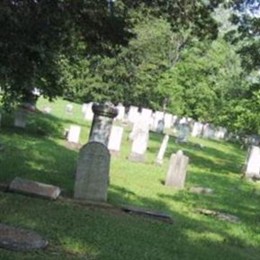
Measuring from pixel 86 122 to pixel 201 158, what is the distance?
9.65 m

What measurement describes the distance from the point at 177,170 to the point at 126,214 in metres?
5.81

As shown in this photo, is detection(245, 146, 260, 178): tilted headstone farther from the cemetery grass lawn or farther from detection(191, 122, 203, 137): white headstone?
detection(191, 122, 203, 137): white headstone

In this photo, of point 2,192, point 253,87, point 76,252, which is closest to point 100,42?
point 2,192

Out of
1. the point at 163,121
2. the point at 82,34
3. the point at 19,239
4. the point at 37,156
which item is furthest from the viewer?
the point at 163,121

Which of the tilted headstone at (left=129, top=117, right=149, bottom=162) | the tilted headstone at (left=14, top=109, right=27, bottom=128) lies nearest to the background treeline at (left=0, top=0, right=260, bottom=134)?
the tilted headstone at (left=129, top=117, right=149, bottom=162)

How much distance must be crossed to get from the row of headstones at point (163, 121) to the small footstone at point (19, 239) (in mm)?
31630

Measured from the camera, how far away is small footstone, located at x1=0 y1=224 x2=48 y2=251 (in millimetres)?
8711

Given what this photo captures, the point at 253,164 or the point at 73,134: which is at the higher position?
the point at 253,164

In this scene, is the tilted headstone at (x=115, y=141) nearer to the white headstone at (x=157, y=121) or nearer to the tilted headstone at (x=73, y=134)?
the tilted headstone at (x=73, y=134)

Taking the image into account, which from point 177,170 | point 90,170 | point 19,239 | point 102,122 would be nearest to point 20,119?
point 177,170

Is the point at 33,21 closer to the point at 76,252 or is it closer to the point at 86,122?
the point at 76,252

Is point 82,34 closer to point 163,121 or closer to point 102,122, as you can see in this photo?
point 102,122

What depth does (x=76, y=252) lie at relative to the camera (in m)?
9.22

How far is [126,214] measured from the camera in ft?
41.4
